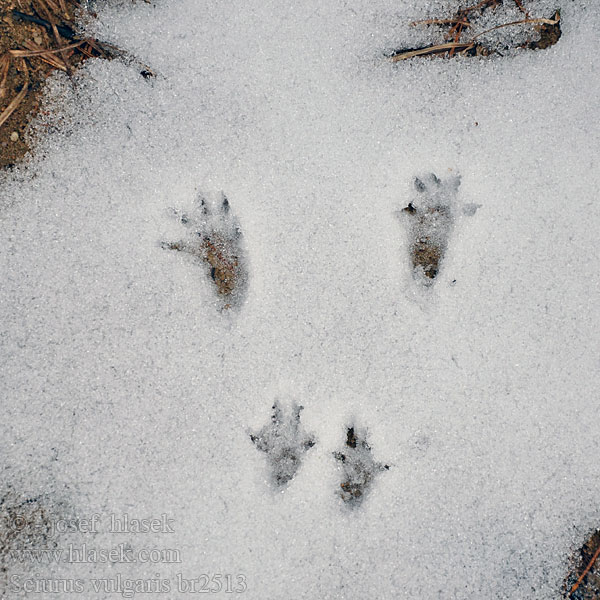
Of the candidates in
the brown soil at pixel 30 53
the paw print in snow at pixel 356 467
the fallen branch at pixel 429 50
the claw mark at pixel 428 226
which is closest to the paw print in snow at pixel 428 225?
the claw mark at pixel 428 226

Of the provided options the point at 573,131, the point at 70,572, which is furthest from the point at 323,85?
the point at 70,572

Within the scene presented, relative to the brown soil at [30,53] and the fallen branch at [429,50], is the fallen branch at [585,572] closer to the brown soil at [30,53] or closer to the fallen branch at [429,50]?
the fallen branch at [429,50]

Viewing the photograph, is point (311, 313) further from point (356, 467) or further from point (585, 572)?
point (585, 572)

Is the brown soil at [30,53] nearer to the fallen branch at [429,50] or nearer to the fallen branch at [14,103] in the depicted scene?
the fallen branch at [14,103]

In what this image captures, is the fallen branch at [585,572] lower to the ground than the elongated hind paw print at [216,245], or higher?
lower

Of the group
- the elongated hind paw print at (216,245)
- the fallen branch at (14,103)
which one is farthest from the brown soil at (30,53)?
the elongated hind paw print at (216,245)

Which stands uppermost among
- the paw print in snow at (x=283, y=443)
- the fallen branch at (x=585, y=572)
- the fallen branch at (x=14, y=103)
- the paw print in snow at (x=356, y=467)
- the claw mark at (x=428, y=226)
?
the fallen branch at (x=14, y=103)

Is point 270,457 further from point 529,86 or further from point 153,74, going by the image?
point 529,86
